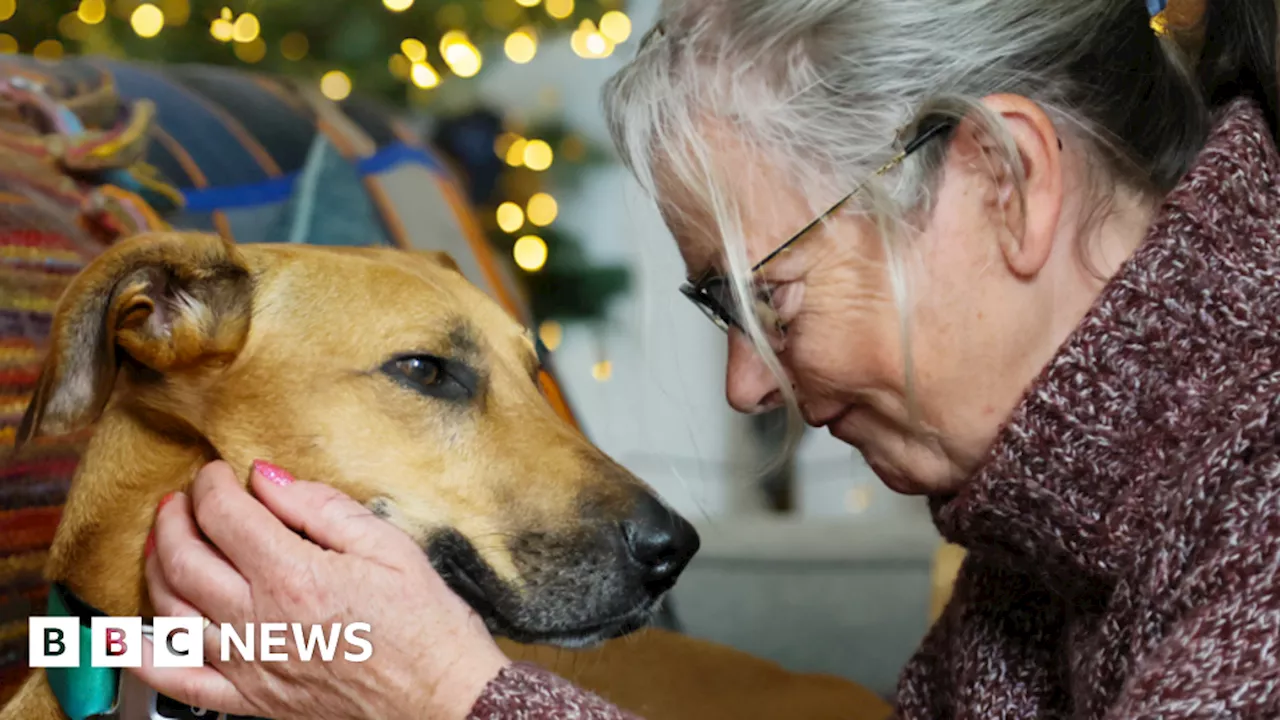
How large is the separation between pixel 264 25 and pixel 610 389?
5.73 ft

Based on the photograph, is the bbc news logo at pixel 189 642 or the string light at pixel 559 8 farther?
the string light at pixel 559 8

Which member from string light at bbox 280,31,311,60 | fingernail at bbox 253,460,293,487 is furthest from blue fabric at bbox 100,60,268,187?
fingernail at bbox 253,460,293,487

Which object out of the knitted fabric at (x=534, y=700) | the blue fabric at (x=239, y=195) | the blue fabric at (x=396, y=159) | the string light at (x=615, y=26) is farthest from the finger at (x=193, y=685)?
the string light at (x=615, y=26)

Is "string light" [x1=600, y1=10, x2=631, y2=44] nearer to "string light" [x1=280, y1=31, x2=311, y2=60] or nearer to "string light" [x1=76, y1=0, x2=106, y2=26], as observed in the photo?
"string light" [x1=280, y1=31, x2=311, y2=60]

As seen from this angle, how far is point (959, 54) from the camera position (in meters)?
0.90

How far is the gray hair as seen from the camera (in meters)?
0.90

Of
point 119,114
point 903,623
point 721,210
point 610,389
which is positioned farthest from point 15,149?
point 610,389

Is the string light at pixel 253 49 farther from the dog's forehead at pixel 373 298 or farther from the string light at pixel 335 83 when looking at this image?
the dog's forehead at pixel 373 298

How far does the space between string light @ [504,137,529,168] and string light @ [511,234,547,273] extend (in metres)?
0.21

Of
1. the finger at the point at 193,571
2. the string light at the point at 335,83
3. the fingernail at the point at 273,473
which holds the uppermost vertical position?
the string light at the point at 335,83

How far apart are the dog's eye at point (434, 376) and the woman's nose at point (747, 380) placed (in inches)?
9.4

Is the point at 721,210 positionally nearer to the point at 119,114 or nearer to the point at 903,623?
the point at 119,114

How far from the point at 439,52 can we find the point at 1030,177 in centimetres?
217

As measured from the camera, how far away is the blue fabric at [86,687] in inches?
37.5
